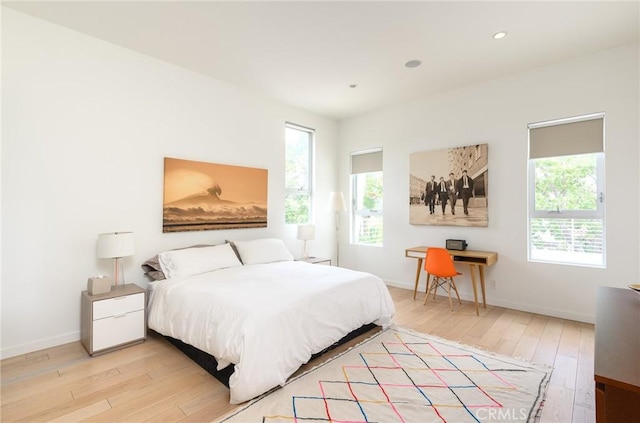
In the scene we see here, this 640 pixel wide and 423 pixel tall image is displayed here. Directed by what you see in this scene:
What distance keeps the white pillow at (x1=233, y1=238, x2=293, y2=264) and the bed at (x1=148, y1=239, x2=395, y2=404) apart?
0.20 m

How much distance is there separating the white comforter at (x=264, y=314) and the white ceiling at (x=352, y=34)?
234 cm

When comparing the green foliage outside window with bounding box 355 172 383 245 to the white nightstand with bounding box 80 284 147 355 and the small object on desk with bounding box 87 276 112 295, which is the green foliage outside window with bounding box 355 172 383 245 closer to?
the white nightstand with bounding box 80 284 147 355

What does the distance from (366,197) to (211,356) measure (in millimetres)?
3784

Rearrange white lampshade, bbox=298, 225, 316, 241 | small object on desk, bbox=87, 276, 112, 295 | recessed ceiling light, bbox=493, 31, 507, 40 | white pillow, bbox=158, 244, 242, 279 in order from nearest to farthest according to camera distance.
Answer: small object on desk, bbox=87, 276, 112, 295, recessed ceiling light, bbox=493, 31, 507, 40, white pillow, bbox=158, 244, 242, 279, white lampshade, bbox=298, 225, 316, 241

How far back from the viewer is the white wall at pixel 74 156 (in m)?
2.58

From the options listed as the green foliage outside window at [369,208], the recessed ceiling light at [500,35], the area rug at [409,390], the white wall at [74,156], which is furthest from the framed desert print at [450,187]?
the white wall at [74,156]

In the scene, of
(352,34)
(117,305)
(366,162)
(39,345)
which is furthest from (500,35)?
(39,345)

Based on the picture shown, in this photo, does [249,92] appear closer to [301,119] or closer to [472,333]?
[301,119]

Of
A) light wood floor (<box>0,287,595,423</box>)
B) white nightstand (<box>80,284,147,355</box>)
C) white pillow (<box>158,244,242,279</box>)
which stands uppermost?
white pillow (<box>158,244,242,279</box>)

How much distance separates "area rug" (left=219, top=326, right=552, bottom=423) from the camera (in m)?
1.83

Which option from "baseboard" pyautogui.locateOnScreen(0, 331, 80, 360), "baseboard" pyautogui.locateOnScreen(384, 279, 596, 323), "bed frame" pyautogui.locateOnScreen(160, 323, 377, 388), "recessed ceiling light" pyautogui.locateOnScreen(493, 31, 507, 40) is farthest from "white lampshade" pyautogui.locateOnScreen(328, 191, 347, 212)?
"baseboard" pyautogui.locateOnScreen(0, 331, 80, 360)

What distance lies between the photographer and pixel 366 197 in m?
5.43

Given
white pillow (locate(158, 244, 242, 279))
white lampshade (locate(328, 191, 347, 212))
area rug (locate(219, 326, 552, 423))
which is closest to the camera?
area rug (locate(219, 326, 552, 423))

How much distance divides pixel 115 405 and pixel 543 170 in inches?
186
